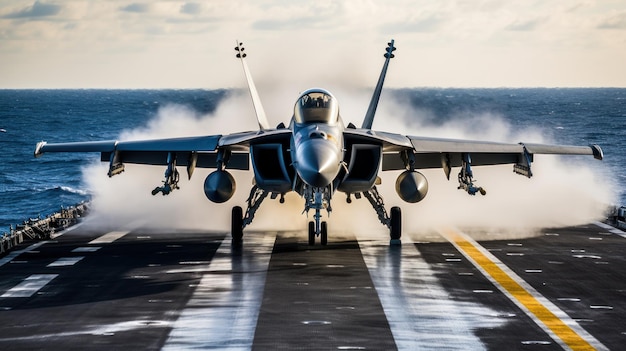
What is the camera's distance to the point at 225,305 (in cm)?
2048

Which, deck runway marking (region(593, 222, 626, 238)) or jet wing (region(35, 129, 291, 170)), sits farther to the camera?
deck runway marking (region(593, 222, 626, 238))

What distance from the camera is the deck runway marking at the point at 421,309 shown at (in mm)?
17438

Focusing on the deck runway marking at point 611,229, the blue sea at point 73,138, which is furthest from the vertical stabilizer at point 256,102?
the blue sea at point 73,138

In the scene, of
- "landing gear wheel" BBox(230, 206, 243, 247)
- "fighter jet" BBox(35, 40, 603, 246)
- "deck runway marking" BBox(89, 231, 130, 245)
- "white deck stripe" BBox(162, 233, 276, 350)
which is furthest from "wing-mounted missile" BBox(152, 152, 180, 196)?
"deck runway marking" BBox(89, 231, 130, 245)

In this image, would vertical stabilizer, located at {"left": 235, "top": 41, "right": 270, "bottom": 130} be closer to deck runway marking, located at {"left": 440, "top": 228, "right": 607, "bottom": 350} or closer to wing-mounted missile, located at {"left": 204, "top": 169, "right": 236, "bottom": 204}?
wing-mounted missile, located at {"left": 204, "top": 169, "right": 236, "bottom": 204}

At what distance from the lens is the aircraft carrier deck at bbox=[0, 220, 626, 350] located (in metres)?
17.6

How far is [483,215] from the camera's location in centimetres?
3672

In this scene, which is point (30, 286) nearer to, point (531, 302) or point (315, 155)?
point (315, 155)

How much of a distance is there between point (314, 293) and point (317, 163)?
124 inches

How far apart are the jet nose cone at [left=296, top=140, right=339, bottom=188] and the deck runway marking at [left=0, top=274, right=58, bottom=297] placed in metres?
6.44

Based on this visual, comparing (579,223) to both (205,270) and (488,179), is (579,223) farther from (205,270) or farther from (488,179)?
(205,270)

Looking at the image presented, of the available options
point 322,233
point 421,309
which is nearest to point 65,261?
point 322,233

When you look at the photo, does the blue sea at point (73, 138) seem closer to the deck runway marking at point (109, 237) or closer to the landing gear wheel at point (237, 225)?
the deck runway marking at point (109, 237)

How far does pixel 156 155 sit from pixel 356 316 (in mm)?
12687
